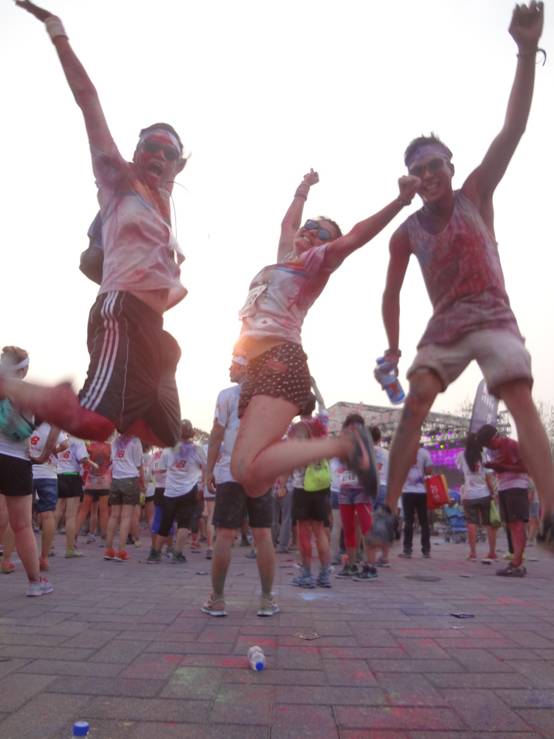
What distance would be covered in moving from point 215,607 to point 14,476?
204 centimetres

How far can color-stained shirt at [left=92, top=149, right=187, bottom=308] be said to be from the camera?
279 cm

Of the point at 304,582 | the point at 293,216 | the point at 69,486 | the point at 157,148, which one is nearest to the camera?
the point at 157,148

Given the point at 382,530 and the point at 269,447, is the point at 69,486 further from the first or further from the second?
the point at 382,530

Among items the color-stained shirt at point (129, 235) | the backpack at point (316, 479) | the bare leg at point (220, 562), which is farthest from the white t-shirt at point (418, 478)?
the color-stained shirt at point (129, 235)

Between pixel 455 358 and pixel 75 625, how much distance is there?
3.29 meters

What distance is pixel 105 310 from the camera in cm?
272

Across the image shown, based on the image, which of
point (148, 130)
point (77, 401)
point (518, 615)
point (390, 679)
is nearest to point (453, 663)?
point (390, 679)

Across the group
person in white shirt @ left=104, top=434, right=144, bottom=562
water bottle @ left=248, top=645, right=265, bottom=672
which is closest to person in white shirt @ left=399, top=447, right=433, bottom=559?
person in white shirt @ left=104, top=434, right=144, bottom=562

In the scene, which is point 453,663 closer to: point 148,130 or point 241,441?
point 241,441

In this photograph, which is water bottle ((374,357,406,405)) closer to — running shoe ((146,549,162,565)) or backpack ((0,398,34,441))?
backpack ((0,398,34,441))

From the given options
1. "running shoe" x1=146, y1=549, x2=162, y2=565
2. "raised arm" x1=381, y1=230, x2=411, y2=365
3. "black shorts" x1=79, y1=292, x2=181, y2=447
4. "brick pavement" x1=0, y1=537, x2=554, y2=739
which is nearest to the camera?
"brick pavement" x1=0, y1=537, x2=554, y2=739

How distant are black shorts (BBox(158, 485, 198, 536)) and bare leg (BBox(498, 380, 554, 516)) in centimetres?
617

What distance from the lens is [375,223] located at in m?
2.89

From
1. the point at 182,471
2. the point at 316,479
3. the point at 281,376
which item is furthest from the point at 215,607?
the point at 182,471
